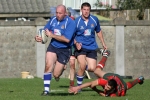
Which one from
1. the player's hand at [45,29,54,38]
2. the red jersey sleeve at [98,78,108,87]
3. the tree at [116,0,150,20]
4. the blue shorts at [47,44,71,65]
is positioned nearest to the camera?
the red jersey sleeve at [98,78,108,87]

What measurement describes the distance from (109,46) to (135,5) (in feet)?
25.3

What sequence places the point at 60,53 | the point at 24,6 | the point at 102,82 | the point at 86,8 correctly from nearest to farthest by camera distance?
1. the point at 102,82
2. the point at 60,53
3. the point at 86,8
4. the point at 24,6

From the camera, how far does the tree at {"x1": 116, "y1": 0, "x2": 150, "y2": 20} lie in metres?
34.0

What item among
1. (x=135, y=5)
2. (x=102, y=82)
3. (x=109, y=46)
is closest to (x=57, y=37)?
(x=102, y=82)

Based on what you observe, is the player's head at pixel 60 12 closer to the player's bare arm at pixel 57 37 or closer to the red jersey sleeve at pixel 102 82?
the player's bare arm at pixel 57 37

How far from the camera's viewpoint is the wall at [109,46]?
1112 inches

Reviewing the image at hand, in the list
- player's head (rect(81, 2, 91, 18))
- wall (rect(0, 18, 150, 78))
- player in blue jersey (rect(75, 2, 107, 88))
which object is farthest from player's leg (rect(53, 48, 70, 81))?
wall (rect(0, 18, 150, 78))

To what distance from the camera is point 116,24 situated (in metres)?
28.5

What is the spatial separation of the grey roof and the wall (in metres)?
9.77

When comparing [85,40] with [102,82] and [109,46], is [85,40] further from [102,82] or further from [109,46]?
[109,46]

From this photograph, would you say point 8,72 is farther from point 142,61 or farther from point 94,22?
point 94,22

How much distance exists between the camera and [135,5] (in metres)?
35.7

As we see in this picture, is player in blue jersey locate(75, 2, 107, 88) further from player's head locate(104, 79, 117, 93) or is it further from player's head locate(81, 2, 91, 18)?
player's head locate(104, 79, 117, 93)

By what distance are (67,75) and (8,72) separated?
2.51 meters
